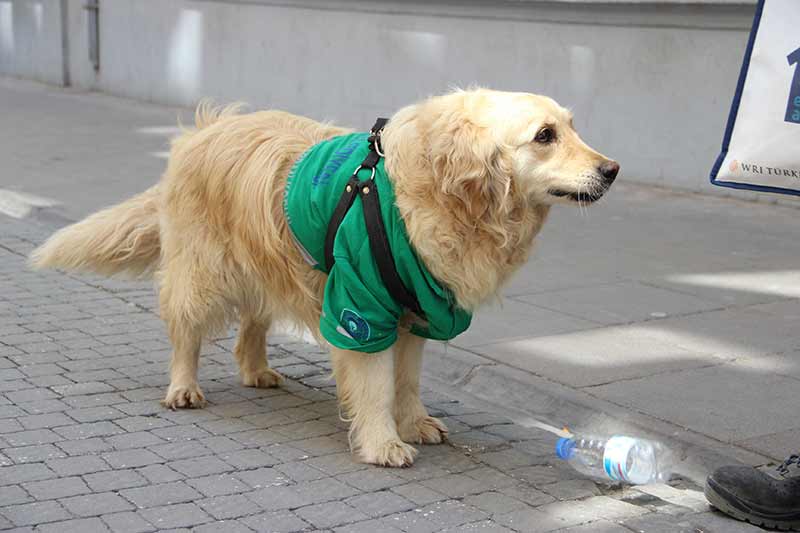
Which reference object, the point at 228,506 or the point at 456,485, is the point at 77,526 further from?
the point at 456,485

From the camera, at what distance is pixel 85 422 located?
212 inches

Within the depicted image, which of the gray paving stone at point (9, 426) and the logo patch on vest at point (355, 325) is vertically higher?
the logo patch on vest at point (355, 325)

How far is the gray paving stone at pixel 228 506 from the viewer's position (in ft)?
14.4

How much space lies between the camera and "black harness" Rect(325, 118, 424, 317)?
4750mm

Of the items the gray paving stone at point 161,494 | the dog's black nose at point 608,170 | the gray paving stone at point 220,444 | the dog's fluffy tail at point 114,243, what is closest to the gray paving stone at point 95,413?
the gray paving stone at point 220,444

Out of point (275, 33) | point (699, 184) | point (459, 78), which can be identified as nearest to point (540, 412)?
point (699, 184)

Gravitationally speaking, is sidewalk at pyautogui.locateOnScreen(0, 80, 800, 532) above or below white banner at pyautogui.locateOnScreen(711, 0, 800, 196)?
below

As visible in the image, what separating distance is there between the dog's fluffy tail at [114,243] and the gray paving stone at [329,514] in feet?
6.78

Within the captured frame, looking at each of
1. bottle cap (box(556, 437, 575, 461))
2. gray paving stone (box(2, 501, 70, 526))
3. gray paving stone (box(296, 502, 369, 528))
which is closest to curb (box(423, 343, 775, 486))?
bottle cap (box(556, 437, 575, 461))

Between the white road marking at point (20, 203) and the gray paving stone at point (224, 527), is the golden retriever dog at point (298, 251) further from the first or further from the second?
the white road marking at point (20, 203)

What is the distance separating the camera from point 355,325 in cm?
474

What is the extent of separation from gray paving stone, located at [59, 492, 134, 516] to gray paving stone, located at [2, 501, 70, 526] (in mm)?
38

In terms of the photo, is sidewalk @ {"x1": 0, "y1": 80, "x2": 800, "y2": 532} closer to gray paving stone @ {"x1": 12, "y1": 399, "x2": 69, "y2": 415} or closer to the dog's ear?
gray paving stone @ {"x1": 12, "y1": 399, "x2": 69, "y2": 415}

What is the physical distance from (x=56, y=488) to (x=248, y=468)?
77 cm
